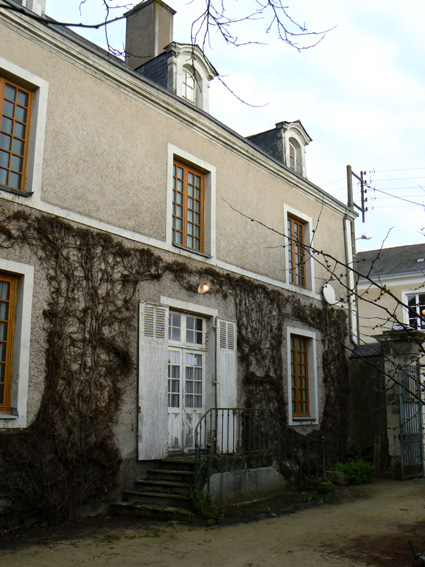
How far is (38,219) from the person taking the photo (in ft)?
24.8

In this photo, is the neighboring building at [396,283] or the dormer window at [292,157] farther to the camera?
the neighboring building at [396,283]

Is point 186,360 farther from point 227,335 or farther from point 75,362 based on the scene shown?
point 75,362

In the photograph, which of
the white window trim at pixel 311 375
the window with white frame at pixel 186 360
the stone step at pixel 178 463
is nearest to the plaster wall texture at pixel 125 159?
the white window trim at pixel 311 375

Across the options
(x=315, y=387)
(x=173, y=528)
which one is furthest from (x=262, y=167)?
(x=173, y=528)

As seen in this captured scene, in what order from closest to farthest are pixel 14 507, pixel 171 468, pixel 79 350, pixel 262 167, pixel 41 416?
1. pixel 14 507
2. pixel 41 416
3. pixel 79 350
4. pixel 171 468
5. pixel 262 167

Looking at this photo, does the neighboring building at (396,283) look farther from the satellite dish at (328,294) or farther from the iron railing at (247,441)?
the iron railing at (247,441)

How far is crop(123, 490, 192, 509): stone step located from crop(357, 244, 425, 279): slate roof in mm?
16958

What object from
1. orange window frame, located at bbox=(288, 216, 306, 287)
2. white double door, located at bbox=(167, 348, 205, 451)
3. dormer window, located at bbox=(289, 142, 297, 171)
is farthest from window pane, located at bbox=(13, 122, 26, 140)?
dormer window, located at bbox=(289, 142, 297, 171)

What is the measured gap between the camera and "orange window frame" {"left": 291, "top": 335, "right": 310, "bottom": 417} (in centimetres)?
1210

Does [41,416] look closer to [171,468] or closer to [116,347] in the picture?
[116,347]

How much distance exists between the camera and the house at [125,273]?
Answer: 23.9 ft

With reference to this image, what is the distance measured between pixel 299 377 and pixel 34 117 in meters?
7.37

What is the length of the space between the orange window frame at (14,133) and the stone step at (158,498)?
14.0 feet

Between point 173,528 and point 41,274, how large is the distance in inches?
137
